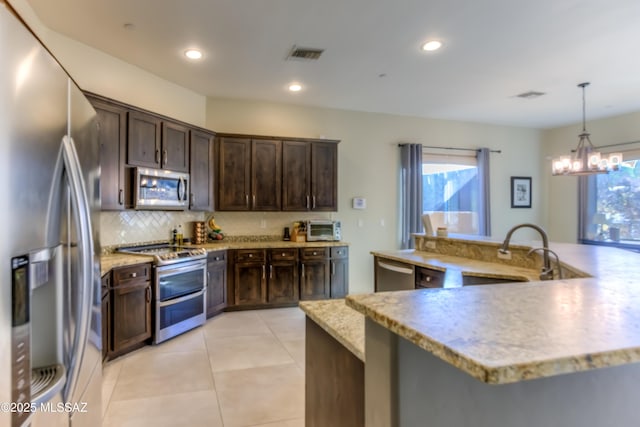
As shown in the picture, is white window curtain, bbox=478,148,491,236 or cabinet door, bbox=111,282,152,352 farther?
white window curtain, bbox=478,148,491,236

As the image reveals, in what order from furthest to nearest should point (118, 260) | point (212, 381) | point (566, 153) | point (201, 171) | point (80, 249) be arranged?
point (566, 153) < point (201, 171) < point (118, 260) < point (212, 381) < point (80, 249)

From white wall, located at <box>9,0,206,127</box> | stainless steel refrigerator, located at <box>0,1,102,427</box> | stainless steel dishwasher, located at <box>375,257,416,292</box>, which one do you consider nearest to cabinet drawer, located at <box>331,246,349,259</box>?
stainless steel dishwasher, located at <box>375,257,416,292</box>

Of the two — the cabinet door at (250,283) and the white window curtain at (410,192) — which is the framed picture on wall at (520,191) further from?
the cabinet door at (250,283)

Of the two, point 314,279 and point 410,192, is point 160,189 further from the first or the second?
point 410,192

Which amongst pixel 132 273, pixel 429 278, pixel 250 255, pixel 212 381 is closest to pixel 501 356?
pixel 429 278

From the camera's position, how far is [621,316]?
843mm

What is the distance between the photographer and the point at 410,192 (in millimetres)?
6078

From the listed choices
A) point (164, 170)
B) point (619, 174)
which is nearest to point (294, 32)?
point (164, 170)

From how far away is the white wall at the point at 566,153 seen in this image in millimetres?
5984

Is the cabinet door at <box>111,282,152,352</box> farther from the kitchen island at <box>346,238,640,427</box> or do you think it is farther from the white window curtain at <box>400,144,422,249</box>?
the white window curtain at <box>400,144,422,249</box>

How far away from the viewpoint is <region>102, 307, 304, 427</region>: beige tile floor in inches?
95.7

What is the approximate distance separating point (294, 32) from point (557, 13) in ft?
7.33

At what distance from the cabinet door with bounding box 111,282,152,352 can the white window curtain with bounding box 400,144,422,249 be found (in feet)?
13.3

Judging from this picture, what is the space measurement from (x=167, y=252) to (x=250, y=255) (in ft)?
3.75
